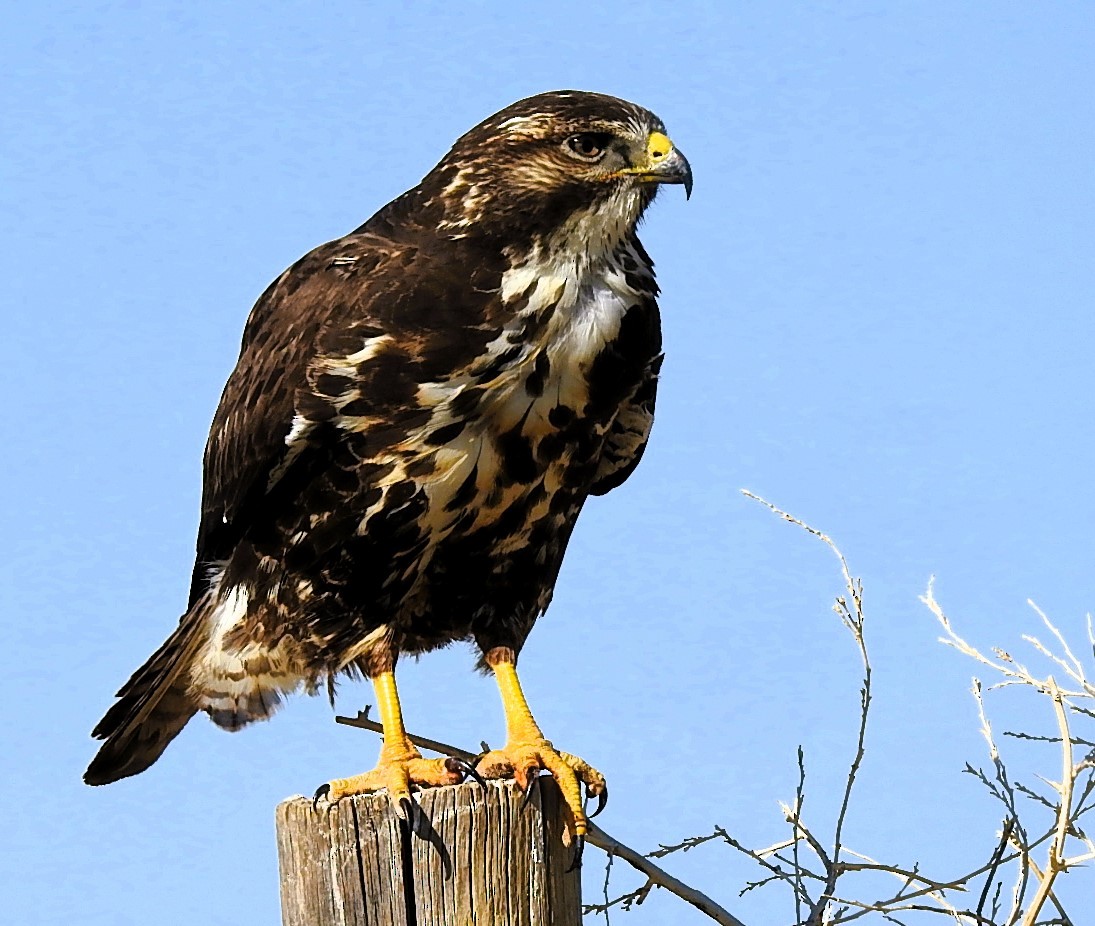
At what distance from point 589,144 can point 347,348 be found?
0.79 meters

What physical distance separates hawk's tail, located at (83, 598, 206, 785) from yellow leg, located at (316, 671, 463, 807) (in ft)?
3.14

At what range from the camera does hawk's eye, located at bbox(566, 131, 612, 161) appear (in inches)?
157

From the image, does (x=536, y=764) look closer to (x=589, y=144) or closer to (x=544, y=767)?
(x=544, y=767)

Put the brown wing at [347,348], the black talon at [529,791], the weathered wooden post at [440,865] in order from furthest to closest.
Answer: the brown wing at [347,348]
the black talon at [529,791]
the weathered wooden post at [440,865]

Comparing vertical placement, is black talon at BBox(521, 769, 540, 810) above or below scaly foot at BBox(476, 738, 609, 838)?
below

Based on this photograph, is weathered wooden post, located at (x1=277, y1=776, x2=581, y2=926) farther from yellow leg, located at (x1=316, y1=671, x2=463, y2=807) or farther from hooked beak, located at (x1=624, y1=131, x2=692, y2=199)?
hooked beak, located at (x1=624, y1=131, x2=692, y2=199)

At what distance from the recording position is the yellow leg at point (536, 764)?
3467mm

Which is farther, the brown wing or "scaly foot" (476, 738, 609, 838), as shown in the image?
the brown wing

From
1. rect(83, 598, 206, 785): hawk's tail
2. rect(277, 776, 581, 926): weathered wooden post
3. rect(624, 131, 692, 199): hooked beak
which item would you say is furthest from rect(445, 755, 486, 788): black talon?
rect(624, 131, 692, 199): hooked beak

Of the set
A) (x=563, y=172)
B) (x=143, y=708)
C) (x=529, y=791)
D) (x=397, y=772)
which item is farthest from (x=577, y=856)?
(x=143, y=708)

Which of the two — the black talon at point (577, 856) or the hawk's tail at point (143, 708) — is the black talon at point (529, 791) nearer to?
the black talon at point (577, 856)

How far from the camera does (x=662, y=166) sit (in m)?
4.00

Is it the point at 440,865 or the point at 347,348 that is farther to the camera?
the point at 347,348

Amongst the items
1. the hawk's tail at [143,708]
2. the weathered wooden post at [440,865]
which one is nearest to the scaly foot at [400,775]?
the weathered wooden post at [440,865]
